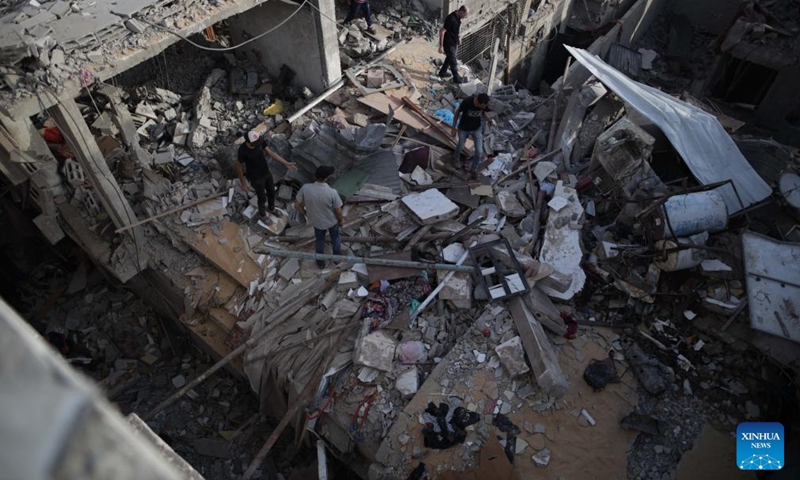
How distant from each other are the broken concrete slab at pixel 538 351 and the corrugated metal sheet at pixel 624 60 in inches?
457

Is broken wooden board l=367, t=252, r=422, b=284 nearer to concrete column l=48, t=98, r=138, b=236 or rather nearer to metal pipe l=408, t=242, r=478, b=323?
metal pipe l=408, t=242, r=478, b=323

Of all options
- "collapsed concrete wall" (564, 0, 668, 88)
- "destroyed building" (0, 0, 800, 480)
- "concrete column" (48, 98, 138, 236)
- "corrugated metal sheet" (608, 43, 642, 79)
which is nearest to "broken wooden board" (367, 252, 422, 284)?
"destroyed building" (0, 0, 800, 480)

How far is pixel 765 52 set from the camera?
13516 millimetres

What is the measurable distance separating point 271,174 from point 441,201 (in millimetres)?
2953

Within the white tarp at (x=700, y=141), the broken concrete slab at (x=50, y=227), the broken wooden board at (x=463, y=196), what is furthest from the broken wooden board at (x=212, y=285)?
the white tarp at (x=700, y=141)

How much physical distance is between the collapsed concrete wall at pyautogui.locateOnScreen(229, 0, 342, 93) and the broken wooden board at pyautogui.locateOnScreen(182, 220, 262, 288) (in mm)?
4084

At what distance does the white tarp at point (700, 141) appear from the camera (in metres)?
8.81

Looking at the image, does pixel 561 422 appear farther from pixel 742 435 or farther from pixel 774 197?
pixel 774 197

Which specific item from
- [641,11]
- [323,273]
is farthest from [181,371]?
[641,11]

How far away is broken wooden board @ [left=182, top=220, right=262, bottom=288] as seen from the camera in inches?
324

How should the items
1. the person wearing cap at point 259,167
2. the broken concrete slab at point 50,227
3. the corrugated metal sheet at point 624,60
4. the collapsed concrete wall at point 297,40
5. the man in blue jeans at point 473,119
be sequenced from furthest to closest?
the corrugated metal sheet at point 624,60 < the collapsed concrete wall at point 297,40 < the broken concrete slab at point 50,227 < the man in blue jeans at point 473,119 < the person wearing cap at point 259,167

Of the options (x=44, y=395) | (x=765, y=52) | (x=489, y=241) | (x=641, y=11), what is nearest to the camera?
(x=44, y=395)

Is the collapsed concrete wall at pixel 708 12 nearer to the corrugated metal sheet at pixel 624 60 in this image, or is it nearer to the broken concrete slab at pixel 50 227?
the corrugated metal sheet at pixel 624 60

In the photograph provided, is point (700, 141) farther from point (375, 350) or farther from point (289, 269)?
point (289, 269)
